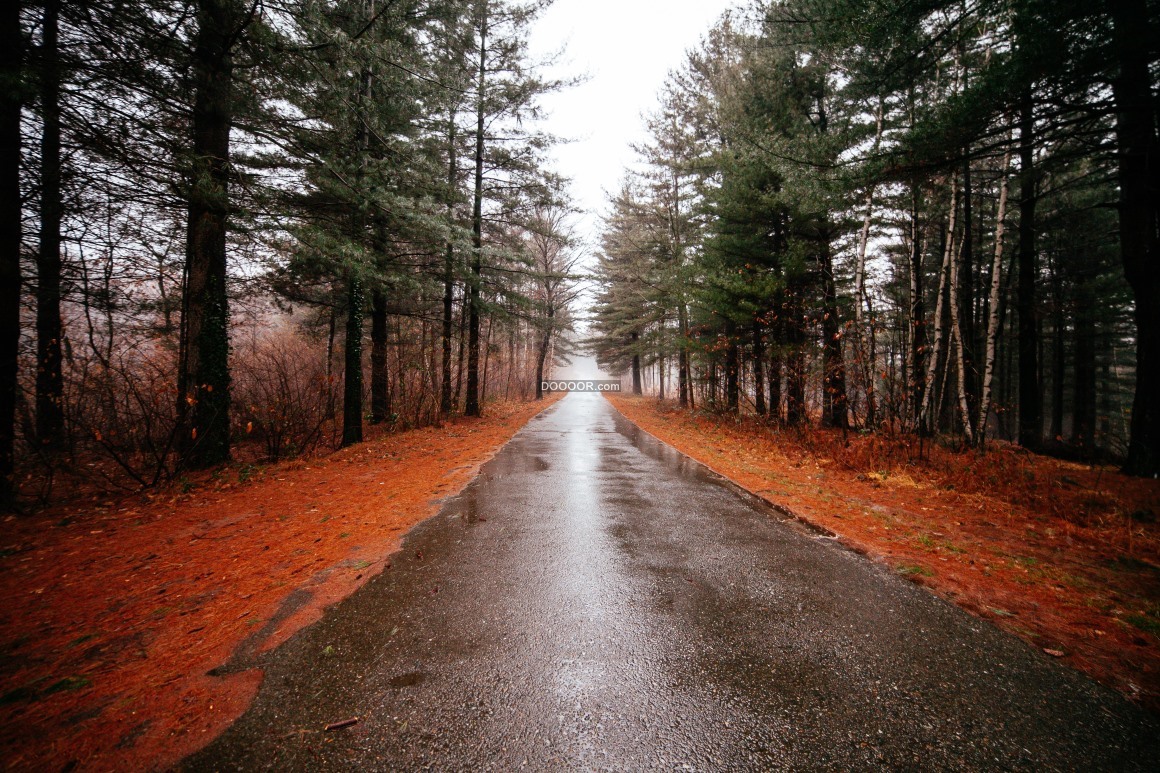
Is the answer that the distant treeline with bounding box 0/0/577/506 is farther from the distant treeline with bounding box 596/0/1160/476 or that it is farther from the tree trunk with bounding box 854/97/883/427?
the tree trunk with bounding box 854/97/883/427

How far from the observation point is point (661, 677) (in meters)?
2.02

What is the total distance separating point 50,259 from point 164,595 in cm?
648

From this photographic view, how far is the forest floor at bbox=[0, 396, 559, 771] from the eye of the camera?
5.58 ft

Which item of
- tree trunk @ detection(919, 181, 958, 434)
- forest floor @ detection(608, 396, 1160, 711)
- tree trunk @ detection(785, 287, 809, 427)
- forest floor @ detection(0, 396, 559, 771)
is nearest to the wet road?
forest floor @ detection(0, 396, 559, 771)

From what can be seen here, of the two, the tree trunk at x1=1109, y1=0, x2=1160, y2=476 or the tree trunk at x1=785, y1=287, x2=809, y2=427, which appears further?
the tree trunk at x1=785, y1=287, x2=809, y2=427

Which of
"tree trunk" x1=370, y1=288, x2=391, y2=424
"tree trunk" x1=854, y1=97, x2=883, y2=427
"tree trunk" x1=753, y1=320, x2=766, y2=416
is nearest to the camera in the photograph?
"tree trunk" x1=854, y1=97, x2=883, y2=427

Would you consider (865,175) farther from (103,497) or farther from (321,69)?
(103,497)

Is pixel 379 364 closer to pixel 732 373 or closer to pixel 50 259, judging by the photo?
pixel 50 259

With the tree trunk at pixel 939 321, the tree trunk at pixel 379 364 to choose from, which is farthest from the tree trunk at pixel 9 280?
the tree trunk at pixel 939 321

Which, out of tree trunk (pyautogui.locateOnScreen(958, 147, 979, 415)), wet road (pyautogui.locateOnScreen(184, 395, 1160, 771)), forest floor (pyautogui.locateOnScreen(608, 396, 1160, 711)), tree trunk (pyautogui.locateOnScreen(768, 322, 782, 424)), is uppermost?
tree trunk (pyautogui.locateOnScreen(958, 147, 979, 415))

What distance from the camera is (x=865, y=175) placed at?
5875 mm

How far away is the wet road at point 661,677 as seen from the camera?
1611 millimetres

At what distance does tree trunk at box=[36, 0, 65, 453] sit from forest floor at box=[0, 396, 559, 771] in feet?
6.42

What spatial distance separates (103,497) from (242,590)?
433 cm
